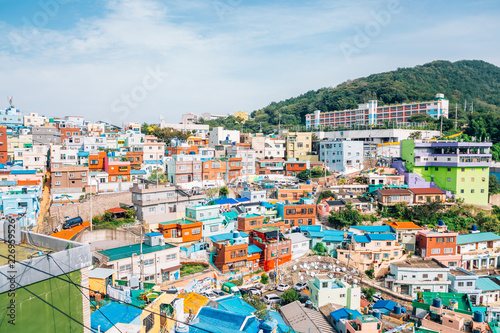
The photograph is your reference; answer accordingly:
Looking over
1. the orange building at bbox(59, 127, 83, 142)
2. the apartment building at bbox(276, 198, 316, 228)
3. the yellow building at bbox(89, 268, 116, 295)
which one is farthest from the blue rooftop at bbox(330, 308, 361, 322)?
the orange building at bbox(59, 127, 83, 142)

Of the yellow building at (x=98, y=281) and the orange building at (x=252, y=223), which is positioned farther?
the orange building at (x=252, y=223)

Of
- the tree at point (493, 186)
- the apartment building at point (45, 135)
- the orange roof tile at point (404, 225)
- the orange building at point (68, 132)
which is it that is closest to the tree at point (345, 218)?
the orange roof tile at point (404, 225)

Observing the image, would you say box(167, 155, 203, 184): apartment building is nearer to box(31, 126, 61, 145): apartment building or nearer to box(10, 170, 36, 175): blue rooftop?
box(10, 170, 36, 175): blue rooftop

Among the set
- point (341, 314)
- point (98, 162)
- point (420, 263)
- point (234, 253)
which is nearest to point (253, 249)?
point (234, 253)

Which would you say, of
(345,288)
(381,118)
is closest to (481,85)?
(381,118)

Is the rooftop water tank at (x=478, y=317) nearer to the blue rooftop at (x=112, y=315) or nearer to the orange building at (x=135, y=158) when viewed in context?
the blue rooftop at (x=112, y=315)

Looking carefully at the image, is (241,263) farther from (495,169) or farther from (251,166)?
(495,169)
